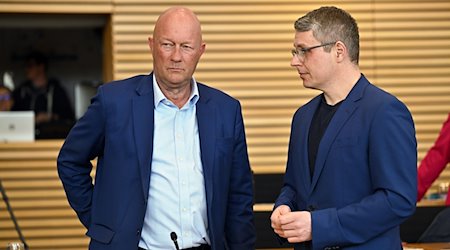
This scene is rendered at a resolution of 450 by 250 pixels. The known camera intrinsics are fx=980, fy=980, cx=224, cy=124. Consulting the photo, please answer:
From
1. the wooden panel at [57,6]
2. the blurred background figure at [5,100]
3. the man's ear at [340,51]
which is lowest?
the blurred background figure at [5,100]

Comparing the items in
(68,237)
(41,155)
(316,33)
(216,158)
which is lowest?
(68,237)

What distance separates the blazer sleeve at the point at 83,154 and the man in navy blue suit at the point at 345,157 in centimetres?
89

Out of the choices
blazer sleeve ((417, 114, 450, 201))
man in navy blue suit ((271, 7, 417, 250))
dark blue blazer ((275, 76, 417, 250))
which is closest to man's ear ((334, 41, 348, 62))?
man in navy blue suit ((271, 7, 417, 250))

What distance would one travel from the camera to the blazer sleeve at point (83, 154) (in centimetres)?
409

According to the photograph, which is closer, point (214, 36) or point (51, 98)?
point (214, 36)

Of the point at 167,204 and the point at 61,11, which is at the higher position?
the point at 61,11

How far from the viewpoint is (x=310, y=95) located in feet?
28.8

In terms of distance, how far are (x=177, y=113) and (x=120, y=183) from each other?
0.38 metres

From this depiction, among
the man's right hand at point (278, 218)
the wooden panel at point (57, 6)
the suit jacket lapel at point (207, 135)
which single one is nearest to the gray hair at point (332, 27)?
the man's right hand at point (278, 218)

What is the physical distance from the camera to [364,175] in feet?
11.4

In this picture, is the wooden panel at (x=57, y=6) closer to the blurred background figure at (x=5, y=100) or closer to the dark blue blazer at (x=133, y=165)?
the blurred background figure at (x=5, y=100)

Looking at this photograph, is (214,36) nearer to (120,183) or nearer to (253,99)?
(253,99)

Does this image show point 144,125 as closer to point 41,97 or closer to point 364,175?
point 364,175

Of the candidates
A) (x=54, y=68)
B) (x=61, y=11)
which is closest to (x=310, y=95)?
(x=61, y=11)
